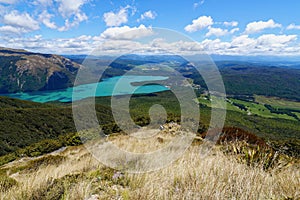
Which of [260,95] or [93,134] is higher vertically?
[93,134]

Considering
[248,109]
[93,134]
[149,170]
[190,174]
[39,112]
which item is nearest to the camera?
[190,174]

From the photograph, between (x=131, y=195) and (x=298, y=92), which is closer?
(x=131, y=195)

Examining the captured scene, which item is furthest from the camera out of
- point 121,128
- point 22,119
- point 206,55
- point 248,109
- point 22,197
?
point 248,109

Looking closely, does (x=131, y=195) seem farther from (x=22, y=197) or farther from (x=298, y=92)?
(x=298, y=92)

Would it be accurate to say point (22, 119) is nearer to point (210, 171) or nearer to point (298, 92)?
point (210, 171)

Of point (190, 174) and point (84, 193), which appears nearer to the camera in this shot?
point (84, 193)

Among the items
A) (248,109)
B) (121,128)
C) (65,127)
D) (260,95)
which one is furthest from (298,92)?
(121,128)

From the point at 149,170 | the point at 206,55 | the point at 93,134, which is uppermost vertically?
the point at 206,55

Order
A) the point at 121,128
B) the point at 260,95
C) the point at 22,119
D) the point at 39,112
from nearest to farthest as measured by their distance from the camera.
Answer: the point at 121,128
the point at 22,119
the point at 39,112
the point at 260,95

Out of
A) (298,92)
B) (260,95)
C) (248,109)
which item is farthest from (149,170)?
(298,92)
